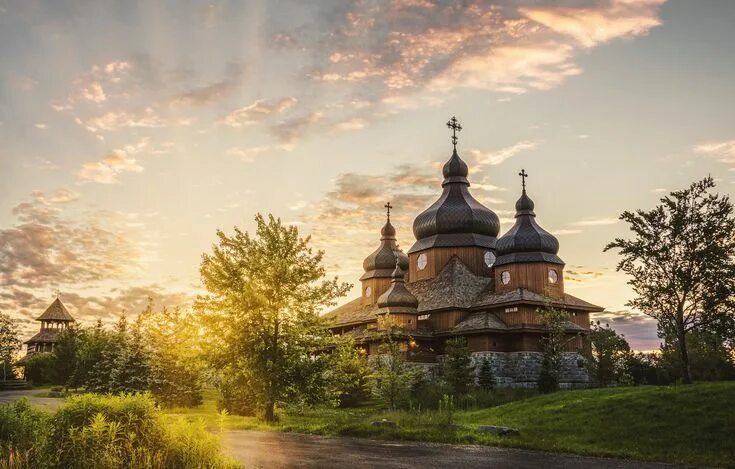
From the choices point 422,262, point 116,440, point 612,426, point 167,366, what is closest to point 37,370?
point 167,366

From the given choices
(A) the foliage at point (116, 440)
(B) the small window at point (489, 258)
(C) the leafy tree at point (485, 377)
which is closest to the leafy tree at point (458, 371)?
(C) the leafy tree at point (485, 377)

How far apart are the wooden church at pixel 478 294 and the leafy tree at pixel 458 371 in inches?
125

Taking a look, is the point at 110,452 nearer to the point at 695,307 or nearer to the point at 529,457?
the point at 529,457

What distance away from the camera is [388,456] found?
1681 centimetres

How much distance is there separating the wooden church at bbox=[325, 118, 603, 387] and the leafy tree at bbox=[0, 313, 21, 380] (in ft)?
139

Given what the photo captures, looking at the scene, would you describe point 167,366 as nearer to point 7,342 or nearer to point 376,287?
point 376,287

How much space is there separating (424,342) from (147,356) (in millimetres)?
20218

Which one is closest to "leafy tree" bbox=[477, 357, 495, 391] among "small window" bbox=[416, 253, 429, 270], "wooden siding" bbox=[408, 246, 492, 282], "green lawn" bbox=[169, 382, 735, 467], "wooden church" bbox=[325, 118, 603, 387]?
"wooden church" bbox=[325, 118, 603, 387]

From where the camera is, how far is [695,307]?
28.8 meters

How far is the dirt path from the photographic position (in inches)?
599

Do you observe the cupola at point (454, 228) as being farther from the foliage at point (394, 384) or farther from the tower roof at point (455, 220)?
the foliage at point (394, 384)

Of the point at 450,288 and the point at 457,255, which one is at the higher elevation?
the point at 457,255

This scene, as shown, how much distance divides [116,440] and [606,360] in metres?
37.5

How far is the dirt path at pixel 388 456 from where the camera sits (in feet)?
49.9
